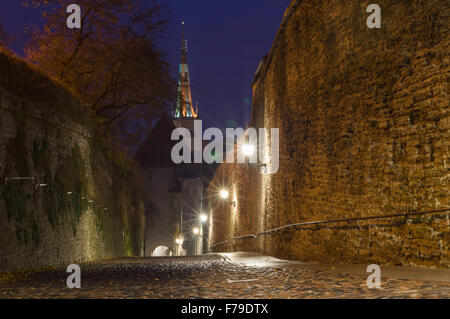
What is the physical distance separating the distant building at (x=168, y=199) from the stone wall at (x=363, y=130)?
24678mm

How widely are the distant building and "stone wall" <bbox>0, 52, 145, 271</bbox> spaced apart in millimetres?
20916

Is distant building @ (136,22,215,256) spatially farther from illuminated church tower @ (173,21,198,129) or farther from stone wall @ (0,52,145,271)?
stone wall @ (0,52,145,271)

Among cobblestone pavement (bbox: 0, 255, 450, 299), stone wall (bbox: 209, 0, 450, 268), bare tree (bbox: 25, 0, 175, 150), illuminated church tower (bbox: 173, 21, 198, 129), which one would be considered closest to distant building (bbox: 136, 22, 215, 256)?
illuminated church tower (bbox: 173, 21, 198, 129)

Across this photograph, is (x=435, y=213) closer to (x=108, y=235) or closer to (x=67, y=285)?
(x=67, y=285)

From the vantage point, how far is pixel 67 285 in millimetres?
6559

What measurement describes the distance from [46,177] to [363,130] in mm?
7677

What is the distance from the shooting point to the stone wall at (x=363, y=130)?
6.91m

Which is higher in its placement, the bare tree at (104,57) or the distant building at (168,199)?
the bare tree at (104,57)

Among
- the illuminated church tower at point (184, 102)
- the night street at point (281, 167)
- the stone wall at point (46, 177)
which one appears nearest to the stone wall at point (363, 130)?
the night street at point (281, 167)

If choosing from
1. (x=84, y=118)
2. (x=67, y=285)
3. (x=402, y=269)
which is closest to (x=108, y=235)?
(x=84, y=118)

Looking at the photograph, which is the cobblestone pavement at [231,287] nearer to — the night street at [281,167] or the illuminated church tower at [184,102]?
the night street at [281,167]

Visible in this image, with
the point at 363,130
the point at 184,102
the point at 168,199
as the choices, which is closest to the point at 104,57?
the point at 184,102

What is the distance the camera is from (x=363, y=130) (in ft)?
28.2

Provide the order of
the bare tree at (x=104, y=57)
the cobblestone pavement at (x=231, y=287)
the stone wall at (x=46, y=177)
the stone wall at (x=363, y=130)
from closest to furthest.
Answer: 1. the cobblestone pavement at (x=231, y=287)
2. the stone wall at (x=363, y=130)
3. the stone wall at (x=46, y=177)
4. the bare tree at (x=104, y=57)
